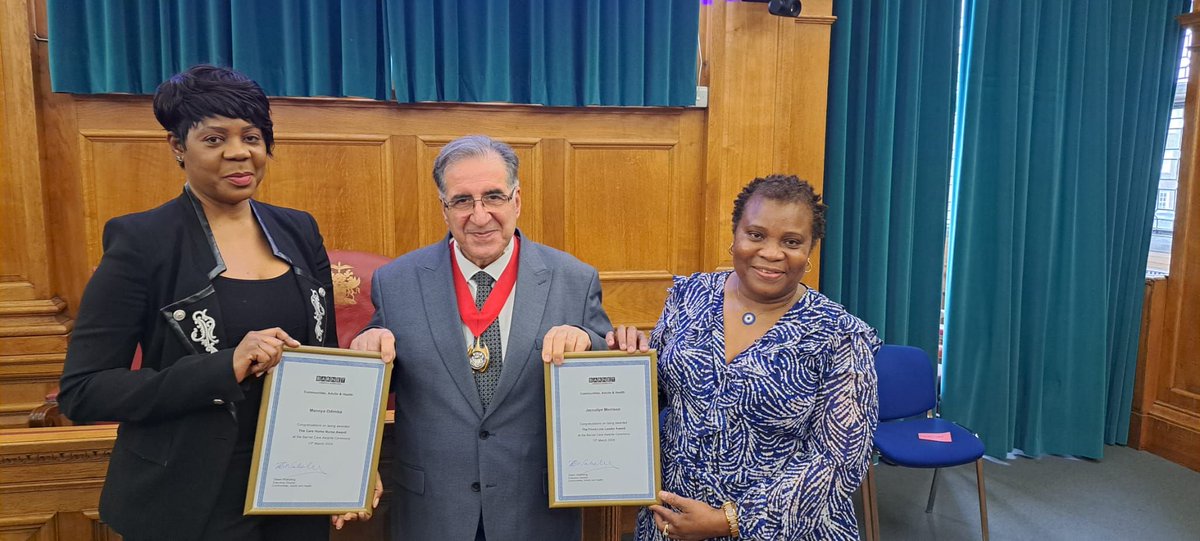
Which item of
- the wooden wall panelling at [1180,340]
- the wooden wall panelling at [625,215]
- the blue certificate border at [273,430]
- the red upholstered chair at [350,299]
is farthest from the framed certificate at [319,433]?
the wooden wall panelling at [1180,340]

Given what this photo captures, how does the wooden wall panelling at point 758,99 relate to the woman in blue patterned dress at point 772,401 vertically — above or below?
above

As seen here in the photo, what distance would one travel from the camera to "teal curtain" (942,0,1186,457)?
4285mm

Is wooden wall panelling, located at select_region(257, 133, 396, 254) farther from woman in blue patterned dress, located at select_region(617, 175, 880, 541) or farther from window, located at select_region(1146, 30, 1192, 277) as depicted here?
window, located at select_region(1146, 30, 1192, 277)

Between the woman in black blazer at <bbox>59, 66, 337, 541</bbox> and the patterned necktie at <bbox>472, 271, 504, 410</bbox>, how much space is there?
14.4 inches

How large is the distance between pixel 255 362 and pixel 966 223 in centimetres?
405

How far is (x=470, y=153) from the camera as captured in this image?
1.64 metres

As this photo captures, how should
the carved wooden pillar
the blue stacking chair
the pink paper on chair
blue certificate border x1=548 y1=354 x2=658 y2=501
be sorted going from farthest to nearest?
the pink paper on chair → the blue stacking chair → the carved wooden pillar → blue certificate border x1=548 y1=354 x2=658 y2=501

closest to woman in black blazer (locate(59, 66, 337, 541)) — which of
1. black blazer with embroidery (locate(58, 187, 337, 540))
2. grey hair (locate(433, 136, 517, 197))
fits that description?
black blazer with embroidery (locate(58, 187, 337, 540))

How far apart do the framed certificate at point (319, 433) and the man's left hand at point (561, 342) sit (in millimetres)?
326

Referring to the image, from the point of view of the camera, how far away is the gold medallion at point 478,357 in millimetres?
1611

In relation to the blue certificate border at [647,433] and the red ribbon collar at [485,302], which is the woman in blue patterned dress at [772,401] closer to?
the blue certificate border at [647,433]

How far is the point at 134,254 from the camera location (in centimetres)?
139

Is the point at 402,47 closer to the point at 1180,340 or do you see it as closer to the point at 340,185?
the point at 340,185

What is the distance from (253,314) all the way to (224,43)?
233 cm
